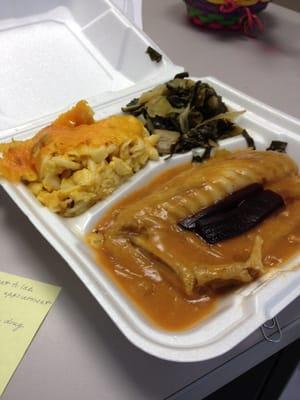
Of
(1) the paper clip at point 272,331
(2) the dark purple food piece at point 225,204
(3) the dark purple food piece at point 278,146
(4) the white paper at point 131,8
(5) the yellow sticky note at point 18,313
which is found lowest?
(5) the yellow sticky note at point 18,313

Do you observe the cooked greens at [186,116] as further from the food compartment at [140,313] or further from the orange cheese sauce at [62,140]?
the food compartment at [140,313]

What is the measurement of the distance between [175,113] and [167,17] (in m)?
0.98

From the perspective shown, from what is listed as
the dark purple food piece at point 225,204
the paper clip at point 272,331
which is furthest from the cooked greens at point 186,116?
the paper clip at point 272,331

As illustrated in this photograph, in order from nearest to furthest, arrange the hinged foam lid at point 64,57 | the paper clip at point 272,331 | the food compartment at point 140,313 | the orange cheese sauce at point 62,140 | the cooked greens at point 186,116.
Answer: the food compartment at point 140,313 → the paper clip at point 272,331 → the orange cheese sauce at point 62,140 → the cooked greens at point 186,116 → the hinged foam lid at point 64,57

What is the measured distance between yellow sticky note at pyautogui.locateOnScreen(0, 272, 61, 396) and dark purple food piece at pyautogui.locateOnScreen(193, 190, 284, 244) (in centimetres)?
30

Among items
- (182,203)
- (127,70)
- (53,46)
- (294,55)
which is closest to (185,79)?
(127,70)

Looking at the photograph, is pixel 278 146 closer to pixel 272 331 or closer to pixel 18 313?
pixel 272 331

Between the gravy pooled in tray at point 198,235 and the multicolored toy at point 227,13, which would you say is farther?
the multicolored toy at point 227,13

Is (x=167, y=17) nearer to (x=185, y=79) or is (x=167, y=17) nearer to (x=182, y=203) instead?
(x=185, y=79)

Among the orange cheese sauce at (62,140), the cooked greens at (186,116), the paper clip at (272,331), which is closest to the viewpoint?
the paper clip at (272,331)

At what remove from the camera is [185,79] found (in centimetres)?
124

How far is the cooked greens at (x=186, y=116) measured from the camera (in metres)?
1.12

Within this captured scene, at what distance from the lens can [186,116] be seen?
1.15 m

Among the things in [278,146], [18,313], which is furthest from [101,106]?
[18,313]
